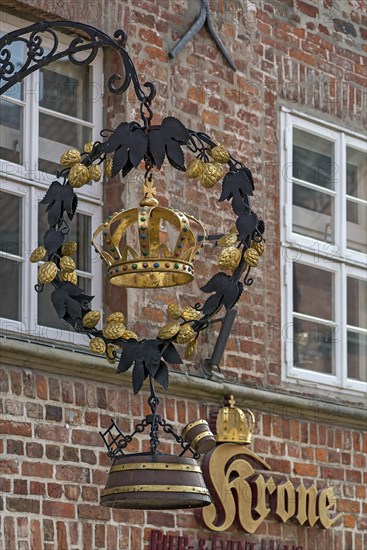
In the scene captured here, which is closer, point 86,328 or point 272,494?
point 86,328

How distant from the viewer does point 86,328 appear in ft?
23.7

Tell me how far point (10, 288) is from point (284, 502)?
93.4 inches

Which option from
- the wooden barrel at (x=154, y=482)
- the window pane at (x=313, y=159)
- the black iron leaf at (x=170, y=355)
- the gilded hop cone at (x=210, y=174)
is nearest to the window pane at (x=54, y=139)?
the window pane at (x=313, y=159)

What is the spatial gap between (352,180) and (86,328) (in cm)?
520

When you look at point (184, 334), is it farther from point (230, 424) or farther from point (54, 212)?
point (230, 424)

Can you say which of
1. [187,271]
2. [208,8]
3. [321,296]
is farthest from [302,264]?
[187,271]

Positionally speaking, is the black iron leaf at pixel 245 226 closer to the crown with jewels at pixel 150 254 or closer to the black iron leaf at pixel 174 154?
the crown with jewels at pixel 150 254

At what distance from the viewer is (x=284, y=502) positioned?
1067 cm

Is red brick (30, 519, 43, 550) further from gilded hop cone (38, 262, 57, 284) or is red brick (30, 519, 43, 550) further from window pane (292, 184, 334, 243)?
window pane (292, 184, 334, 243)

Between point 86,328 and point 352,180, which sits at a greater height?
point 352,180

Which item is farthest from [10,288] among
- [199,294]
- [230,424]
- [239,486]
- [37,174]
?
[239,486]

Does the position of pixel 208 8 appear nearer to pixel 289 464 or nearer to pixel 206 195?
pixel 206 195

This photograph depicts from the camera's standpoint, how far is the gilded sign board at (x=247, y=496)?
10.2 metres

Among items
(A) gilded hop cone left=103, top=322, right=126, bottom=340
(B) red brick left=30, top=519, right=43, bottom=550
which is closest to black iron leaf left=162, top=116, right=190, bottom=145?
(A) gilded hop cone left=103, top=322, right=126, bottom=340
